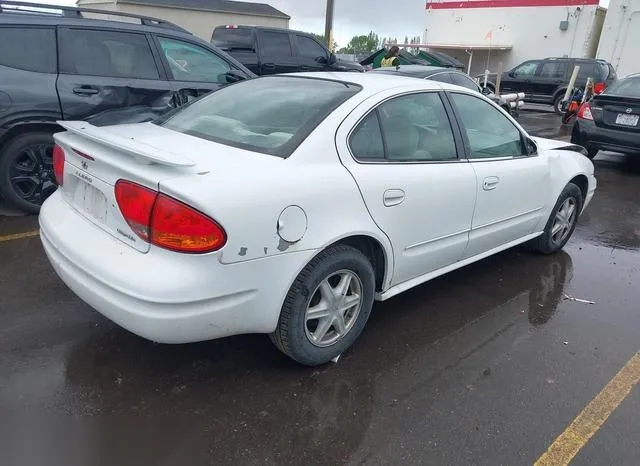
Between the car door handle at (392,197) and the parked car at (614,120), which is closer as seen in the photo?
the car door handle at (392,197)

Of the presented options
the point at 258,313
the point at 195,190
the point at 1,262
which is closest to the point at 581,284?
the point at 258,313

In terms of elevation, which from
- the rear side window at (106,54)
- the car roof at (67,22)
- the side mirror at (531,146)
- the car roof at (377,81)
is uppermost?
the car roof at (67,22)

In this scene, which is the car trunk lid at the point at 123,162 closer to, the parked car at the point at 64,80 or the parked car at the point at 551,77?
the parked car at the point at 64,80

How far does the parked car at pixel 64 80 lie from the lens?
4.82 metres

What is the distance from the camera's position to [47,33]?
500cm

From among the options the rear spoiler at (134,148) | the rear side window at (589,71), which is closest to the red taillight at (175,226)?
the rear spoiler at (134,148)

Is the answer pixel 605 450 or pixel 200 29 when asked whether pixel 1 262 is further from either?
pixel 200 29

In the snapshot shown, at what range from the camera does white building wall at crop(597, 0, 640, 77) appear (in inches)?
837

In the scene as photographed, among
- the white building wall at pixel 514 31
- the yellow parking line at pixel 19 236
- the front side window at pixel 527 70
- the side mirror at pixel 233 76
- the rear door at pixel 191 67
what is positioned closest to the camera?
the yellow parking line at pixel 19 236

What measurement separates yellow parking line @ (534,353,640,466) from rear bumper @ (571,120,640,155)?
19.8ft

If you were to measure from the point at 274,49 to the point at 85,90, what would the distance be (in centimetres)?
734

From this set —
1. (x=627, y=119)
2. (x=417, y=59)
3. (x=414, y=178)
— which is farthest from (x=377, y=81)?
(x=417, y=59)

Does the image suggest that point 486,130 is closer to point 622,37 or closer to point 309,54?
point 309,54

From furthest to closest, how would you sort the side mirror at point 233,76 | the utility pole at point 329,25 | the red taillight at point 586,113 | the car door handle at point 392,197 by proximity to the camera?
1. the utility pole at point 329,25
2. the red taillight at point 586,113
3. the side mirror at point 233,76
4. the car door handle at point 392,197
